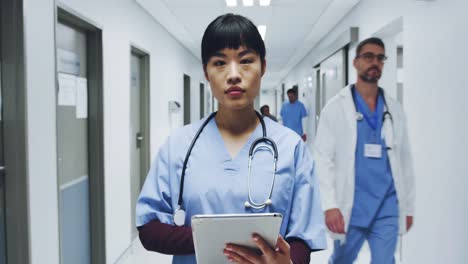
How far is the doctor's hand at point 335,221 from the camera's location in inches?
83.7

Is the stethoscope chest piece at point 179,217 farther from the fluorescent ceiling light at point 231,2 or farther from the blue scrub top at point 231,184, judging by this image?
the fluorescent ceiling light at point 231,2

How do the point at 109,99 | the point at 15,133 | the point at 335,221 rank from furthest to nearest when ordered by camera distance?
the point at 109,99 → the point at 335,221 → the point at 15,133

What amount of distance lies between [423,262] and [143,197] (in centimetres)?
206

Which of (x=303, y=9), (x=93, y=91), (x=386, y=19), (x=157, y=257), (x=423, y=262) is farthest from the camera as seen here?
(x=303, y=9)

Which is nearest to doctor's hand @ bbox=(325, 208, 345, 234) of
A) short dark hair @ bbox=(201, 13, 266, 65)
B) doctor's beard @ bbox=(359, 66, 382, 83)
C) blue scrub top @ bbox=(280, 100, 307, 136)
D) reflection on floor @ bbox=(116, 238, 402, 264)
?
doctor's beard @ bbox=(359, 66, 382, 83)

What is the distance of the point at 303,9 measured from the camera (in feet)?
14.0

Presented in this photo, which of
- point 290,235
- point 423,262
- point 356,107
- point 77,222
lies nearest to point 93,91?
point 77,222

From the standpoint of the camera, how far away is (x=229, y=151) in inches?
41.3

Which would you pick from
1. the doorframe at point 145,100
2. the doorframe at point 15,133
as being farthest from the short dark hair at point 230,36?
the doorframe at point 145,100

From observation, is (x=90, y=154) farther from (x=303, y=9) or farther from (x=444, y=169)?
(x=303, y=9)

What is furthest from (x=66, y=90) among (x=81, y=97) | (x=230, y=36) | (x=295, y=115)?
(x=295, y=115)

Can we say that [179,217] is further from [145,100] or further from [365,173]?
[145,100]

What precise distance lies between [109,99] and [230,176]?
2.15 metres

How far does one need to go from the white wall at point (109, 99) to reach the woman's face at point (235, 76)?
1131mm
